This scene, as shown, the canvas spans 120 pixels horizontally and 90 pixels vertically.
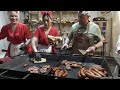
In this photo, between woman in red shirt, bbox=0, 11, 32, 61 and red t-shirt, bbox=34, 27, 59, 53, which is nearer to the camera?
woman in red shirt, bbox=0, 11, 32, 61

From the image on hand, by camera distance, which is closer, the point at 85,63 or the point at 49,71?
the point at 49,71

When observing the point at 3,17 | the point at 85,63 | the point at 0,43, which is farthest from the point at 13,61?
the point at 3,17

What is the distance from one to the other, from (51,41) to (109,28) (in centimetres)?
324

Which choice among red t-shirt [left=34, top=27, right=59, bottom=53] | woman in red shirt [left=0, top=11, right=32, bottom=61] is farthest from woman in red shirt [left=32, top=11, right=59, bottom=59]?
woman in red shirt [left=0, top=11, right=32, bottom=61]

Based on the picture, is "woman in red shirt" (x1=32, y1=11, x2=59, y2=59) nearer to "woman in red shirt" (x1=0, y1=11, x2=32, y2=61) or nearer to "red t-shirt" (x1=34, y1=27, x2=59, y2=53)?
"red t-shirt" (x1=34, y1=27, x2=59, y2=53)

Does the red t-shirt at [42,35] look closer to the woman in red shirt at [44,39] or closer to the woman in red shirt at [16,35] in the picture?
the woman in red shirt at [44,39]

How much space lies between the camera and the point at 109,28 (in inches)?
213

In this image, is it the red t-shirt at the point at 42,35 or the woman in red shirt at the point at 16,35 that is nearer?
the woman in red shirt at the point at 16,35

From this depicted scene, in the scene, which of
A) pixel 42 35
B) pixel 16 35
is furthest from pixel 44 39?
pixel 16 35

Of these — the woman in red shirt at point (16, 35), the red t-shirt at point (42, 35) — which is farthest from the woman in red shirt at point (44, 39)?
the woman in red shirt at point (16, 35)

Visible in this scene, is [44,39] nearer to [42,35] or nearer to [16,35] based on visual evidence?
[42,35]
